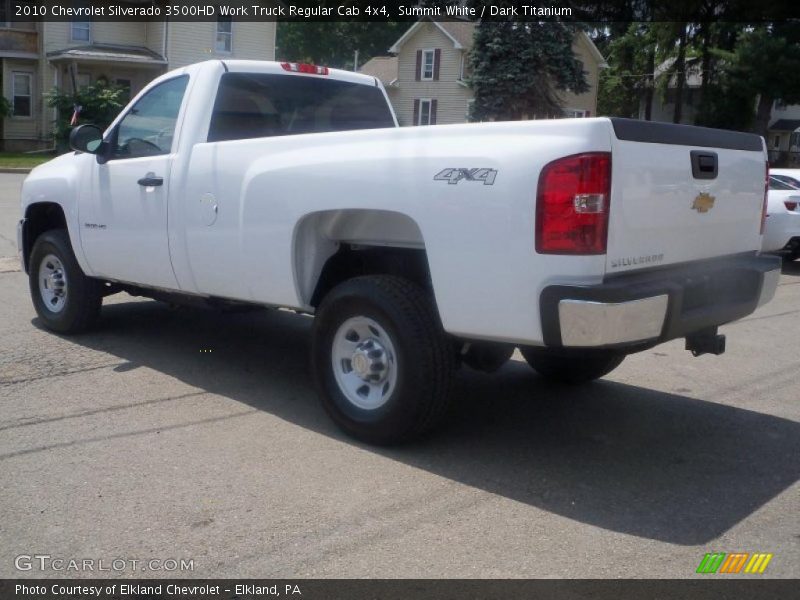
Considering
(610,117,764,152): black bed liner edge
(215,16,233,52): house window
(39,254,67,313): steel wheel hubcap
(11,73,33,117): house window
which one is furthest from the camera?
(215,16,233,52): house window

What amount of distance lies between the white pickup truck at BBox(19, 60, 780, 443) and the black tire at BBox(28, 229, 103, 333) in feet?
0.74

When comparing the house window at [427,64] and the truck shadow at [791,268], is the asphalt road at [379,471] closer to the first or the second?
the truck shadow at [791,268]

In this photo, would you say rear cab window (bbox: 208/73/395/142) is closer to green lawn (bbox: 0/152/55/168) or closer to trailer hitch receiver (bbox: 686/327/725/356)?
trailer hitch receiver (bbox: 686/327/725/356)

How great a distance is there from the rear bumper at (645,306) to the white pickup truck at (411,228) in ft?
0.03

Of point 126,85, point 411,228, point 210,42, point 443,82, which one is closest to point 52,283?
point 411,228

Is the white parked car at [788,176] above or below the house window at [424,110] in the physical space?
below

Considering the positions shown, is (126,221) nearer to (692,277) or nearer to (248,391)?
(248,391)

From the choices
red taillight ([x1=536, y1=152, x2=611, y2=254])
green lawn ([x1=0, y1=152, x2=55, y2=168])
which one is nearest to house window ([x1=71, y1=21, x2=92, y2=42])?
green lawn ([x1=0, y1=152, x2=55, y2=168])

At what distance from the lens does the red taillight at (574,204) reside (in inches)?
161

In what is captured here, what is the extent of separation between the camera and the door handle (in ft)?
20.1

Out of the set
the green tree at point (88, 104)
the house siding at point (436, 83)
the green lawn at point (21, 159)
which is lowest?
the green lawn at point (21, 159)

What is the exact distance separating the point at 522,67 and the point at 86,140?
26483 millimetres

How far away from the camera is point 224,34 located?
37.3m

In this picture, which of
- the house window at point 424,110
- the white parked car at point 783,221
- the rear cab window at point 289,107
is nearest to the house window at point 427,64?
the house window at point 424,110
